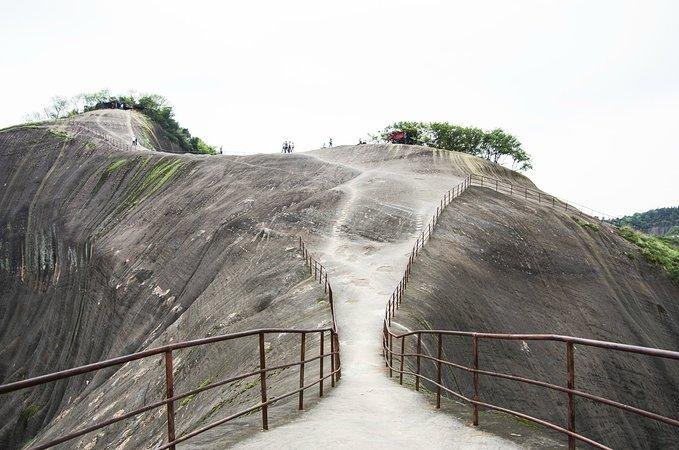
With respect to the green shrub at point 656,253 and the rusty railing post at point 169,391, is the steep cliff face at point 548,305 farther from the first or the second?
the rusty railing post at point 169,391

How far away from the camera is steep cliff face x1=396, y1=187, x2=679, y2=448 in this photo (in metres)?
18.0

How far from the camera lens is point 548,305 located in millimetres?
23438

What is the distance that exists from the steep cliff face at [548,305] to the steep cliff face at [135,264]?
5394 millimetres

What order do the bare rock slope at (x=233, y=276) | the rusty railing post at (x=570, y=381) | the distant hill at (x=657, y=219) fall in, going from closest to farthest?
the rusty railing post at (x=570, y=381) < the bare rock slope at (x=233, y=276) < the distant hill at (x=657, y=219)

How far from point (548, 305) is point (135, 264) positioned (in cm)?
2282

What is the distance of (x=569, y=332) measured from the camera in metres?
22.5

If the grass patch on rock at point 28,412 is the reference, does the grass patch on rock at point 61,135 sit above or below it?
above

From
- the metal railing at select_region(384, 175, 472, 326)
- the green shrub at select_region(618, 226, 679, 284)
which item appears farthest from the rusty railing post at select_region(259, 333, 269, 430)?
the green shrub at select_region(618, 226, 679, 284)

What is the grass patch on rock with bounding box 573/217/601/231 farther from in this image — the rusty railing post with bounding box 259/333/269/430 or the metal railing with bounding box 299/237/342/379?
the rusty railing post with bounding box 259/333/269/430

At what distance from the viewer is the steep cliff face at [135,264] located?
63.7 ft

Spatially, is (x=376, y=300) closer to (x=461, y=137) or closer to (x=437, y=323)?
(x=437, y=323)

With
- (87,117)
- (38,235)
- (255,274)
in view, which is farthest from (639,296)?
(87,117)

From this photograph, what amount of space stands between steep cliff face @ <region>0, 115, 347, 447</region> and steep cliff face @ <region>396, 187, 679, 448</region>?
17.7 feet

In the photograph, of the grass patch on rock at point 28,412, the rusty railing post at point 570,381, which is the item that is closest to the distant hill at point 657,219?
the grass patch on rock at point 28,412
